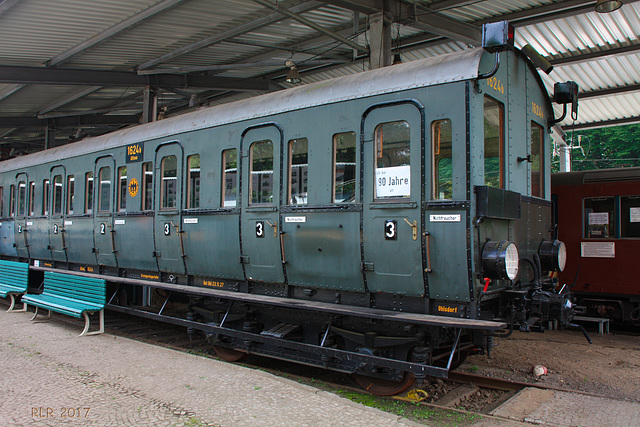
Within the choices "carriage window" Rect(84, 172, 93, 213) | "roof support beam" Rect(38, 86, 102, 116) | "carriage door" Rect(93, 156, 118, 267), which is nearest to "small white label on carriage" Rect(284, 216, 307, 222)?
"carriage door" Rect(93, 156, 118, 267)

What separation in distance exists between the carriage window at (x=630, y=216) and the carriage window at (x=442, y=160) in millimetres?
6580

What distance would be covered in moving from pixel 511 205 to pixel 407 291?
1458mm

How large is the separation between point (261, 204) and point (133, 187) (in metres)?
3.53

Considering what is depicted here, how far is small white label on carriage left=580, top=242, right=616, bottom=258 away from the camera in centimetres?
1002

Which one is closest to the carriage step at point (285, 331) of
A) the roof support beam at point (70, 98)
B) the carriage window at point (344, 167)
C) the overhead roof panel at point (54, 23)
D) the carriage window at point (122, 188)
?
the carriage window at point (344, 167)

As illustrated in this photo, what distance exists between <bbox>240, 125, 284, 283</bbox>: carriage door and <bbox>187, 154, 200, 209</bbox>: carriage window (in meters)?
1.14

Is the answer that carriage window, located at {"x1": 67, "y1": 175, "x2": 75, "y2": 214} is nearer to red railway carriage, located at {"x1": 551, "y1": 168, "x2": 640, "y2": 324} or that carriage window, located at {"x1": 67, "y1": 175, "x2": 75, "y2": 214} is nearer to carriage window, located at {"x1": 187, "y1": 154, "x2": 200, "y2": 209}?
carriage window, located at {"x1": 187, "y1": 154, "x2": 200, "y2": 209}

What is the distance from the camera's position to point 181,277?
336 inches

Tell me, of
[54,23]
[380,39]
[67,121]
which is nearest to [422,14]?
[380,39]

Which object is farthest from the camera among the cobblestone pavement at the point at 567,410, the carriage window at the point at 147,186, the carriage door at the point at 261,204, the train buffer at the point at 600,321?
the train buffer at the point at 600,321

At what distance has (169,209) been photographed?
8.52 m

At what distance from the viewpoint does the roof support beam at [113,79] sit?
521 inches

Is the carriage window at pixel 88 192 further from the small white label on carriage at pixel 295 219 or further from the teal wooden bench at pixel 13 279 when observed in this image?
the small white label on carriage at pixel 295 219

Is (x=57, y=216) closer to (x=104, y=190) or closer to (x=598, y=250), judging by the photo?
(x=104, y=190)
